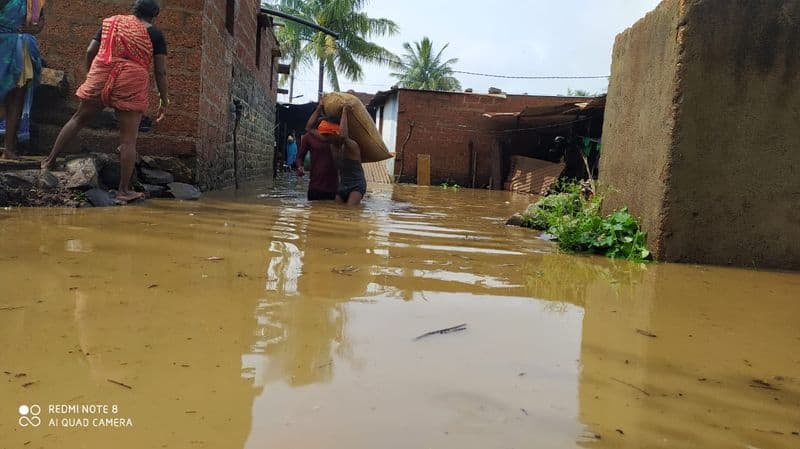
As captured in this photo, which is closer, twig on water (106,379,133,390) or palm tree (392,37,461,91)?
twig on water (106,379,133,390)

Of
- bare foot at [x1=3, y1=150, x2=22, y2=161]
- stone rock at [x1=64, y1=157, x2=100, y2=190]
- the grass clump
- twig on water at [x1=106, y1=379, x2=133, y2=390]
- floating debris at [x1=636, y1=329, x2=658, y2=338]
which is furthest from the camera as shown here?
bare foot at [x1=3, y1=150, x2=22, y2=161]

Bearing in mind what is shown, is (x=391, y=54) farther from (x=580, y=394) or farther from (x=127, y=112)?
(x=580, y=394)

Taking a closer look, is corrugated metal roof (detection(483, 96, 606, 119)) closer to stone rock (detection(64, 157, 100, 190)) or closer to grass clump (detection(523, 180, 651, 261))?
grass clump (detection(523, 180, 651, 261))

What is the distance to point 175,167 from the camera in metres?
5.99

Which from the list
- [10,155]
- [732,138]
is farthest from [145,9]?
[732,138]

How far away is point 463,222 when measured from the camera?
5.22 meters

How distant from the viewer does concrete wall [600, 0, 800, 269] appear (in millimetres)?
3402

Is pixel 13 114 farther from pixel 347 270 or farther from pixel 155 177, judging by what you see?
pixel 347 270

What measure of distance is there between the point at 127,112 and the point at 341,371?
3.98 metres

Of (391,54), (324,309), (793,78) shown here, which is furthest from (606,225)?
(391,54)

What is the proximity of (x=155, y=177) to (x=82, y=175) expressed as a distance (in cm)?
106

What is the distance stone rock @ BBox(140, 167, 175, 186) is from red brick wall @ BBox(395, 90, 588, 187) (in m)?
11.3

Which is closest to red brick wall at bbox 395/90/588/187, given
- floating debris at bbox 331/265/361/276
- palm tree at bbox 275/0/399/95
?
palm tree at bbox 275/0/399/95

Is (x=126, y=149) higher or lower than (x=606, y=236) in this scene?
higher
